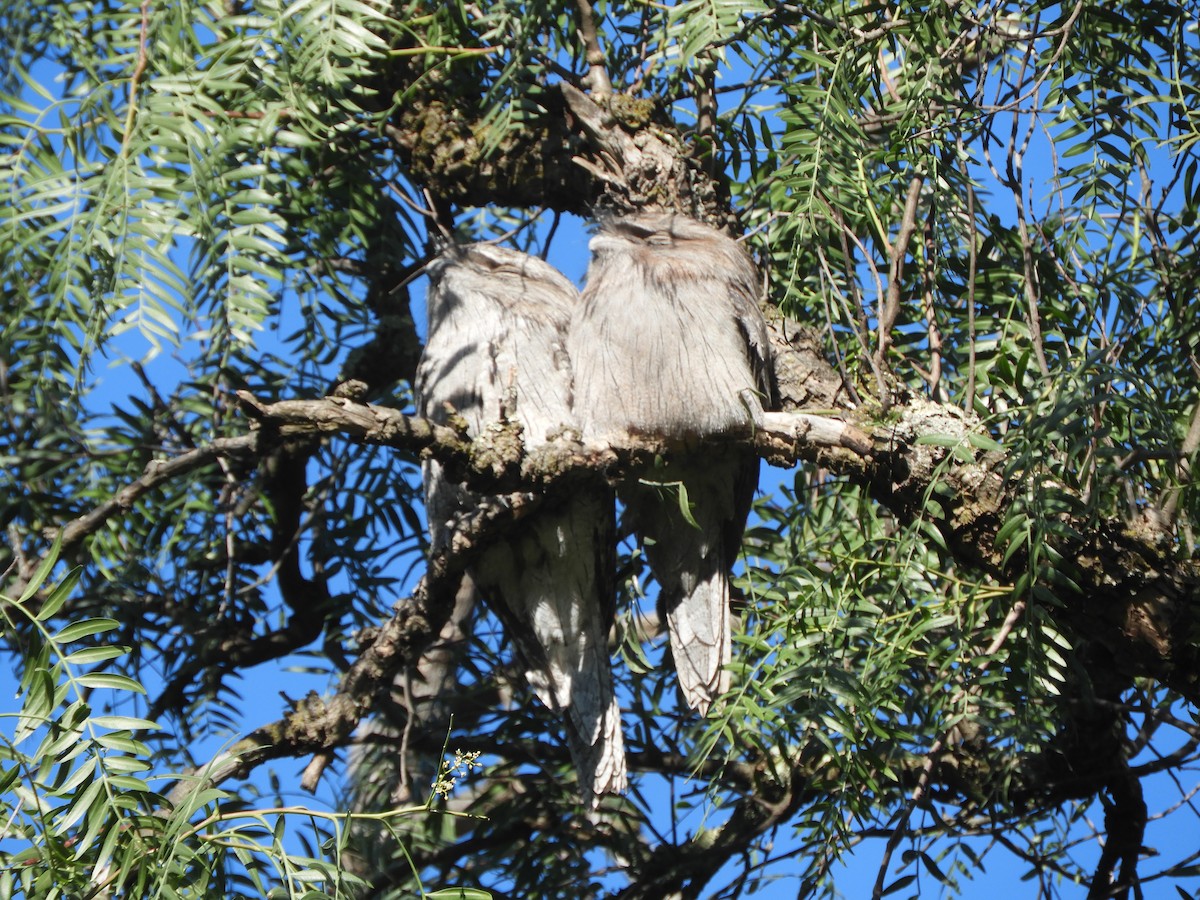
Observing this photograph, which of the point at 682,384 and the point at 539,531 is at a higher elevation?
the point at 682,384

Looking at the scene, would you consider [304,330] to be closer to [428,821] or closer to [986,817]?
[428,821]

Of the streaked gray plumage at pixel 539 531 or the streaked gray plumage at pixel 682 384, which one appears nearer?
the streaked gray plumage at pixel 682 384

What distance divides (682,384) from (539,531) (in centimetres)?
50

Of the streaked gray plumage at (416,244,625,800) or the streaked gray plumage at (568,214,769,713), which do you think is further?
the streaked gray plumage at (416,244,625,800)

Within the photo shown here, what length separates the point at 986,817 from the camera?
284 cm

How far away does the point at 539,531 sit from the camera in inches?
105

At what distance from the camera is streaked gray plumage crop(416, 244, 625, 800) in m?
2.66

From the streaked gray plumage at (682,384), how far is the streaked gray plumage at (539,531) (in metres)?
0.12

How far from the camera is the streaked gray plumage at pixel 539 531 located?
8.73 feet

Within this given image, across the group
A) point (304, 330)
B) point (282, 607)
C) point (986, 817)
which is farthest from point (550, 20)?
point (986, 817)

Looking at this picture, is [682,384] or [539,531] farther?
[539,531]

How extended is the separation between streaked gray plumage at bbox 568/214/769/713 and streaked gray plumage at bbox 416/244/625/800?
124 mm

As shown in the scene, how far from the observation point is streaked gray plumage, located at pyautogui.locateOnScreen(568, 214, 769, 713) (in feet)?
8.08

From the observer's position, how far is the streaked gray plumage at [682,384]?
8.08 feet
